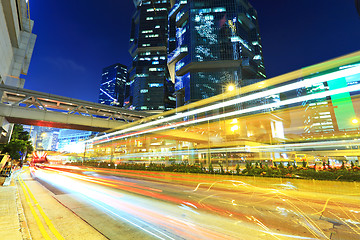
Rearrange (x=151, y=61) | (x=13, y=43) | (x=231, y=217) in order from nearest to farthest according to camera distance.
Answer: (x=231, y=217), (x=13, y=43), (x=151, y=61)

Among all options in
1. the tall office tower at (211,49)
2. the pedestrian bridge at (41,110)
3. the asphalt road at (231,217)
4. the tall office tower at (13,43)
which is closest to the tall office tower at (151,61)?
the tall office tower at (211,49)

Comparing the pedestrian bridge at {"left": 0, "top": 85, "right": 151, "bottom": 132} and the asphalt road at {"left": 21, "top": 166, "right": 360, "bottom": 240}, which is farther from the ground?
the pedestrian bridge at {"left": 0, "top": 85, "right": 151, "bottom": 132}

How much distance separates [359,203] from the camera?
26.7ft

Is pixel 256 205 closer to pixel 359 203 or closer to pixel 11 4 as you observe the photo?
pixel 359 203

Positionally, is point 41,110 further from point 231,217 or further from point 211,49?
point 211,49

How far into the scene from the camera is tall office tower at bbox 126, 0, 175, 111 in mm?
141875

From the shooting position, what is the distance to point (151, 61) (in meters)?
150

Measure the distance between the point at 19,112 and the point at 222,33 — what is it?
105 metres

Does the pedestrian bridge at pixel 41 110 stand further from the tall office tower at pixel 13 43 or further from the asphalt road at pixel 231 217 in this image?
the asphalt road at pixel 231 217

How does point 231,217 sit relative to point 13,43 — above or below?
below

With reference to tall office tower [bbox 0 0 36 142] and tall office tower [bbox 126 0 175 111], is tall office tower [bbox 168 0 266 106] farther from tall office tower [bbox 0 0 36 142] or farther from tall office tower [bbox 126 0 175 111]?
tall office tower [bbox 0 0 36 142]

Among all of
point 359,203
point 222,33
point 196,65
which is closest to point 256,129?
point 196,65

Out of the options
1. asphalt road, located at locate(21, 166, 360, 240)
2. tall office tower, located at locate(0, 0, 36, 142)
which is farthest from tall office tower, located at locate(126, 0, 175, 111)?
asphalt road, located at locate(21, 166, 360, 240)

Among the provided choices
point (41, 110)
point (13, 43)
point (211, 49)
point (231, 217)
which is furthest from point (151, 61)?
point (231, 217)
